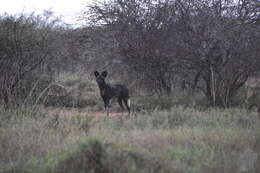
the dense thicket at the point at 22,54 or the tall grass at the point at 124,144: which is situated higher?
the dense thicket at the point at 22,54

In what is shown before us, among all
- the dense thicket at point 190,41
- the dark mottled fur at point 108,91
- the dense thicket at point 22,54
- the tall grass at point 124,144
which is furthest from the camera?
the dark mottled fur at point 108,91

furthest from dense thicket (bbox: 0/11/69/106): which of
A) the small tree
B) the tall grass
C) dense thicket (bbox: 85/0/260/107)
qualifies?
dense thicket (bbox: 85/0/260/107)

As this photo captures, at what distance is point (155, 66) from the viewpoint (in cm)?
1434

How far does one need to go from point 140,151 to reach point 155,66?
29.3 feet

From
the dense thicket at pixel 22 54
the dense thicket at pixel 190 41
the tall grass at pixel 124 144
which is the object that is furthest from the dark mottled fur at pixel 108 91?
the tall grass at pixel 124 144

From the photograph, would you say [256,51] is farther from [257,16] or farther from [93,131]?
[93,131]

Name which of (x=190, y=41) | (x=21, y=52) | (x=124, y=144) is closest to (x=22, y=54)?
(x=21, y=52)

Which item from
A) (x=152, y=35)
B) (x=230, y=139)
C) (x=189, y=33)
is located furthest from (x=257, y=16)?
(x=230, y=139)

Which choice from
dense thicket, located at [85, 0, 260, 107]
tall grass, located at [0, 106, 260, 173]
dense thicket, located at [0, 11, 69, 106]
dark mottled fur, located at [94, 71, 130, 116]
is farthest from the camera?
dark mottled fur, located at [94, 71, 130, 116]

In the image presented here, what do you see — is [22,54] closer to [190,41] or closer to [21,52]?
[21,52]

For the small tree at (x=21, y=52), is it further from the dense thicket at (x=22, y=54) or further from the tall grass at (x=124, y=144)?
the tall grass at (x=124, y=144)

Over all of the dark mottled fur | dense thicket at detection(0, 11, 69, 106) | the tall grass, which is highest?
dense thicket at detection(0, 11, 69, 106)

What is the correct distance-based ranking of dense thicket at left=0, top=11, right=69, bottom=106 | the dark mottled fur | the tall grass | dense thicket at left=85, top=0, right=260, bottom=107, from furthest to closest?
the dark mottled fur, dense thicket at left=85, top=0, right=260, bottom=107, dense thicket at left=0, top=11, right=69, bottom=106, the tall grass

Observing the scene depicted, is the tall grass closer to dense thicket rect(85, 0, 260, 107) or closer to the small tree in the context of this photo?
the small tree
